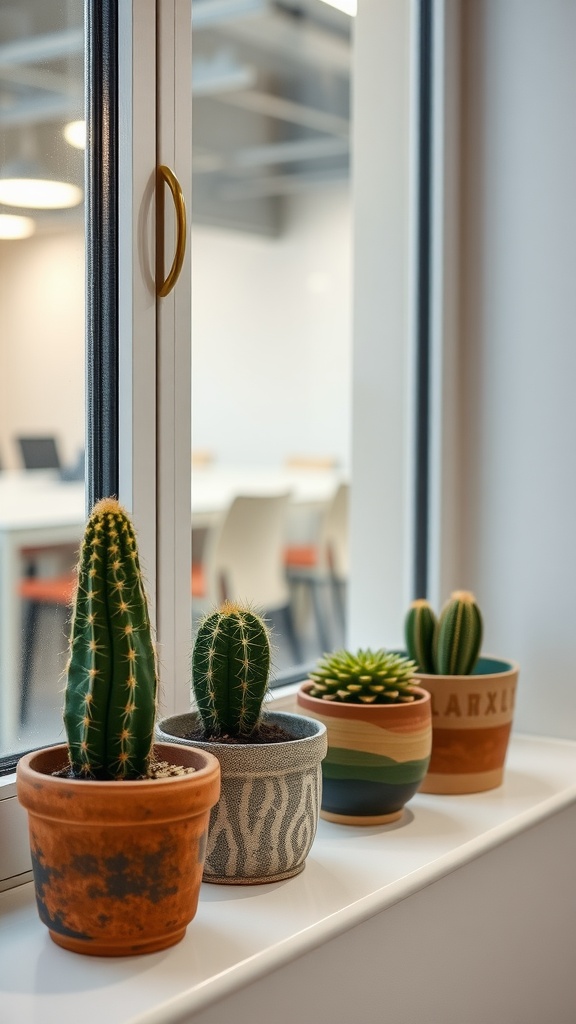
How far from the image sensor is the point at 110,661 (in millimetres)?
777

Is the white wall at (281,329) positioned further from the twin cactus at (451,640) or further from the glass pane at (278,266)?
the twin cactus at (451,640)

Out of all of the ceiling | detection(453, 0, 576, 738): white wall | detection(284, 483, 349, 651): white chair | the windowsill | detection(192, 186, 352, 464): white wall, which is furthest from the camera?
detection(192, 186, 352, 464): white wall

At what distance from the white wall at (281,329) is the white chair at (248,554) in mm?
3248

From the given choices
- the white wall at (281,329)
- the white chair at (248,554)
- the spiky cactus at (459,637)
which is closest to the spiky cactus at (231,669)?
the spiky cactus at (459,637)

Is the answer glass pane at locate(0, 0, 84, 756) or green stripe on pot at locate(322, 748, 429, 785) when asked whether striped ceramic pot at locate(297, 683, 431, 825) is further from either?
glass pane at locate(0, 0, 84, 756)

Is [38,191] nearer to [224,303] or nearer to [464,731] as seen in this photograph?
[464,731]

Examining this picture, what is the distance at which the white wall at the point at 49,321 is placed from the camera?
40.8 inches

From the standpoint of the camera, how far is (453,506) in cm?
151

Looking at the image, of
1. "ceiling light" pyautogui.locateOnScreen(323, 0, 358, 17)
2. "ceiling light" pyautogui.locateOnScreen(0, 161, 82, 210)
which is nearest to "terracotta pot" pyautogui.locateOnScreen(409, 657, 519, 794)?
"ceiling light" pyautogui.locateOnScreen(0, 161, 82, 210)

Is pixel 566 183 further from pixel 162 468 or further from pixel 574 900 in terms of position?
pixel 574 900

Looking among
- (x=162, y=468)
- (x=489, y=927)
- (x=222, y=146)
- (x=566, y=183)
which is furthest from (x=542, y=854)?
(x=222, y=146)

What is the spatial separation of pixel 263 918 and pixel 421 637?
491 millimetres

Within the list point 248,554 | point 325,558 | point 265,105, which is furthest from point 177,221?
point 265,105

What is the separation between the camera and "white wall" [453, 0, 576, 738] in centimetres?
140
